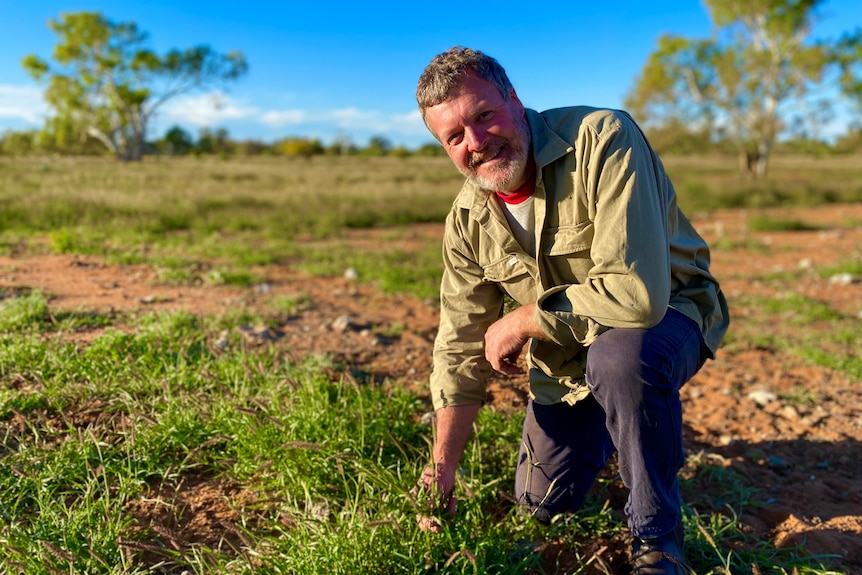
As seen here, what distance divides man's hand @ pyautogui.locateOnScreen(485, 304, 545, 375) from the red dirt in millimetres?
632

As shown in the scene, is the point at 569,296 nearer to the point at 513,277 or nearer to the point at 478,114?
the point at 513,277

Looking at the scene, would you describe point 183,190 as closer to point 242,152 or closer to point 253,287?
point 253,287

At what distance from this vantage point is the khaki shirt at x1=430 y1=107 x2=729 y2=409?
1820mm

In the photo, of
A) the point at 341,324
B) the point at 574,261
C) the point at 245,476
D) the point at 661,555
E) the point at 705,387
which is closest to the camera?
the point at 661,555

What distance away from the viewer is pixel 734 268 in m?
7.32

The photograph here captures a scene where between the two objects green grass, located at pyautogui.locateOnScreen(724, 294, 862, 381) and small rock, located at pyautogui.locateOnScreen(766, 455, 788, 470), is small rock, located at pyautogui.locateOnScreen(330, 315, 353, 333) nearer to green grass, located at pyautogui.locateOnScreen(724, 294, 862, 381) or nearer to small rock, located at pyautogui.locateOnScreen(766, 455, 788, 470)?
small rock, located at pyautogui.locateOnScreen(766, 455, 788, 470)

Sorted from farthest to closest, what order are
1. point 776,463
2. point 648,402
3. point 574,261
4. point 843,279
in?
point 843,279 → point 776,463 → point 574,261 → point 648,402

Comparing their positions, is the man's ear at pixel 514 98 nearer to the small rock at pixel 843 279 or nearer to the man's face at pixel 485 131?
the man's face at pixel 485 131

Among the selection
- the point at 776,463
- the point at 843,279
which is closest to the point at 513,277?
the point at 776,463

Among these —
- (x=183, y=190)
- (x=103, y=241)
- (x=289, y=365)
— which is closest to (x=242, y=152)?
(x=183, y=190)

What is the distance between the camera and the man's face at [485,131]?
2.01 m

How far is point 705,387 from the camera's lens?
3611mm

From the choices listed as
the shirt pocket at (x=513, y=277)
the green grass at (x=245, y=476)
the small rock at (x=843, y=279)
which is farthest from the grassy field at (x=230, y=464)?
the small rock at (x=843, y=279)

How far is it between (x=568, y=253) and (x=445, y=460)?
2.55 feet
